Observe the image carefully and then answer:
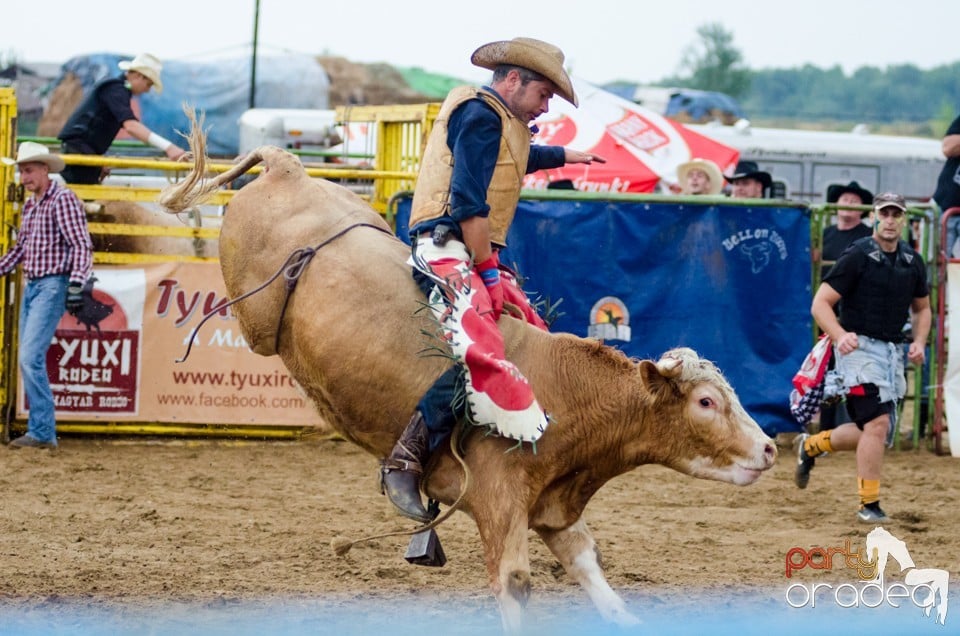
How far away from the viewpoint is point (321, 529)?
6.85 metres

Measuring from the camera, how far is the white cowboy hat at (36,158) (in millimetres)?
8688

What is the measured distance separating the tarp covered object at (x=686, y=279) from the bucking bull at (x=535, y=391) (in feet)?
15.3

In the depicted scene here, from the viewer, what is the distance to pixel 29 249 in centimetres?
883

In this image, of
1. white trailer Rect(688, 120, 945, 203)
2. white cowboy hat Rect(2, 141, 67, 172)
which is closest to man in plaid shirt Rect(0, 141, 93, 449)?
white cowboy hat Rect(2, 141, 67, 172)

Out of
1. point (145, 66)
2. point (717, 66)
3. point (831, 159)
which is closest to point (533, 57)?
point (145, 66)

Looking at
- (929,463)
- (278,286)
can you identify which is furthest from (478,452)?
(929,463)

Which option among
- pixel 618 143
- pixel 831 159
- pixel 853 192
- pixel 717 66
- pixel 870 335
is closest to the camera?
pixel 870 335

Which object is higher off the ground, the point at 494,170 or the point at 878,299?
the point at 494,170

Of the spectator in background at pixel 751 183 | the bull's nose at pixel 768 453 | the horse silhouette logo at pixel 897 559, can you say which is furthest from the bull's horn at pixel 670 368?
the spectator in background at pixel 751 183

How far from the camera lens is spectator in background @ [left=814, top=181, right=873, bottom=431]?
9945 millimetres

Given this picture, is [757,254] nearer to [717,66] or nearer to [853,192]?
[853,192]

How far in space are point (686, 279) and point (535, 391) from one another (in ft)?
17.6

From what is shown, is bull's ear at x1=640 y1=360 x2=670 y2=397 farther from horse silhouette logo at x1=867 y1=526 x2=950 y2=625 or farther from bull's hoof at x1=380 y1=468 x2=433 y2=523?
horse silhouette logo at x1=867 y1=526 x2=950 y2=625

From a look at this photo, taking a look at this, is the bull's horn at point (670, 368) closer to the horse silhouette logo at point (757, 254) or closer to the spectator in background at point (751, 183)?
the horse silhouette logo at point (757, 254)
